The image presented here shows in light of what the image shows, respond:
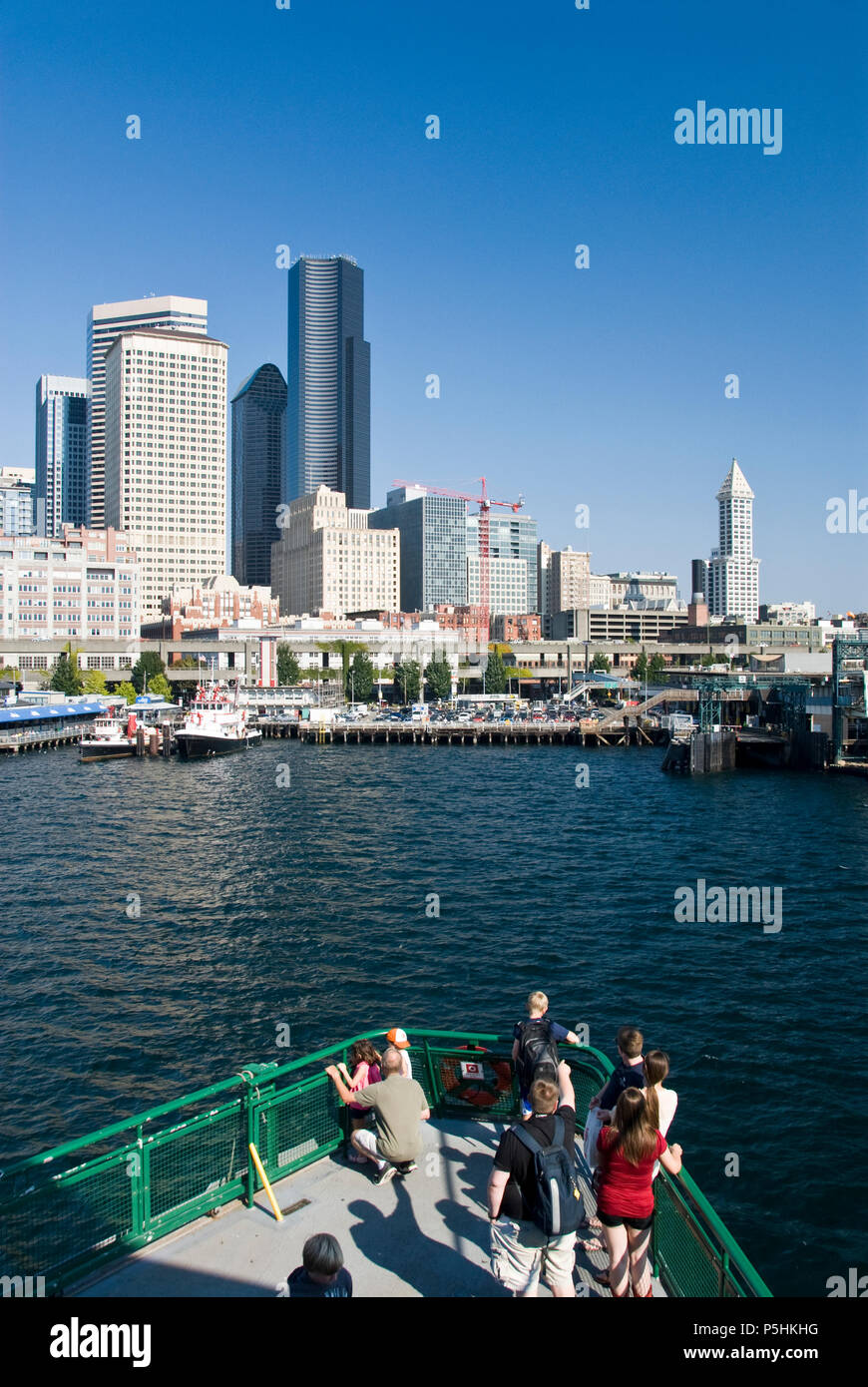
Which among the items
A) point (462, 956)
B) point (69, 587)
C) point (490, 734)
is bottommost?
point (462, 956)

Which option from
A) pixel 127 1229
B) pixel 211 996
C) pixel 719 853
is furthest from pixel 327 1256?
pixel 719 853

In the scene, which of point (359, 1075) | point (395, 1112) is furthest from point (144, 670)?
point (395, 1112)

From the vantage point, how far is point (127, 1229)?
291 inches

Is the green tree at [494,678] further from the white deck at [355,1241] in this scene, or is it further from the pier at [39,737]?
the white deck at [355,1241]

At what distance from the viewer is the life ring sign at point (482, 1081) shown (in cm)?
959

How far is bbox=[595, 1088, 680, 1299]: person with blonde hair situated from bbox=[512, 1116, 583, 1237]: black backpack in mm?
587

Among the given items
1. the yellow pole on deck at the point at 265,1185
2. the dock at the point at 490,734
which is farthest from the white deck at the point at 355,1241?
the dock at the point at 490,734

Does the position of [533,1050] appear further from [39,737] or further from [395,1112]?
[39,737]

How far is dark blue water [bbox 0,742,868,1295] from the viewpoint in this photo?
14914 mm

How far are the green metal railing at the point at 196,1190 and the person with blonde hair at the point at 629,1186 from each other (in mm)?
442

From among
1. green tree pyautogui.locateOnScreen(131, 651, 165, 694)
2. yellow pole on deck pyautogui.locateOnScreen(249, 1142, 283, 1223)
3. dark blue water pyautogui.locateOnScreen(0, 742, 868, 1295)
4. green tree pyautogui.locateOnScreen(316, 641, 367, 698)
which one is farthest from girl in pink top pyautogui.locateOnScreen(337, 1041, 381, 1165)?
green tree pyautogui.locateOnScreen(316, 641, 367, 698)

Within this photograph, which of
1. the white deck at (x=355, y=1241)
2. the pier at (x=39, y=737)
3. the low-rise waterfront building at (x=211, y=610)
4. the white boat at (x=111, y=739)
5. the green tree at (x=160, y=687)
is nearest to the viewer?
the white deck at (x=355, y=1241)

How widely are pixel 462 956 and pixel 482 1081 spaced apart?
1348 cm

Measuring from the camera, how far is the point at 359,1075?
30.5 feet
